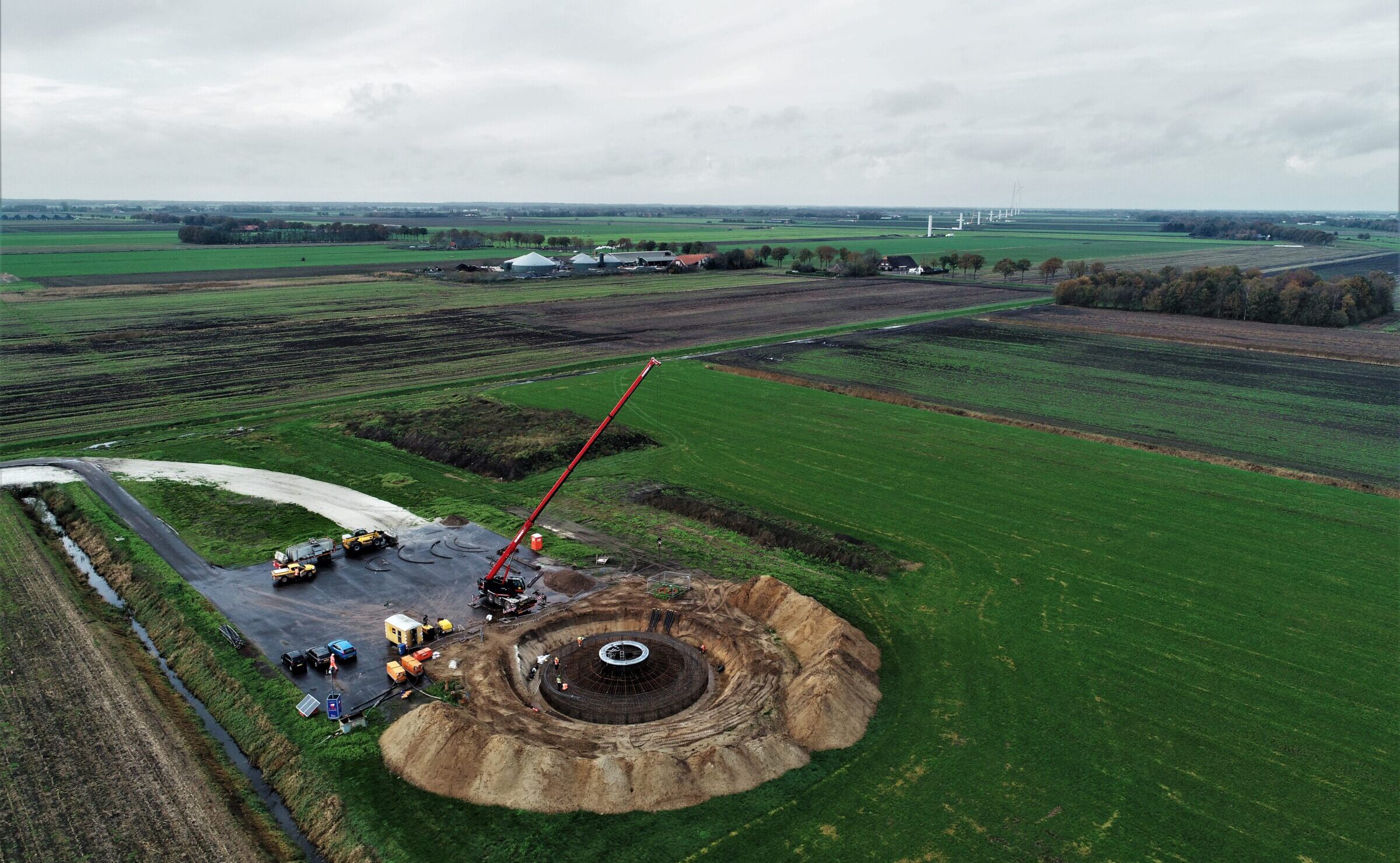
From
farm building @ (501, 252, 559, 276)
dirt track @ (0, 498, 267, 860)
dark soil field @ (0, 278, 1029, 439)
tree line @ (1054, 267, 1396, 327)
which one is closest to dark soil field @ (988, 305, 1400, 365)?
tree line @ (1054, 267, 1396, 327)

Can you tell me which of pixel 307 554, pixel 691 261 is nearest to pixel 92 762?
pixel 307 554

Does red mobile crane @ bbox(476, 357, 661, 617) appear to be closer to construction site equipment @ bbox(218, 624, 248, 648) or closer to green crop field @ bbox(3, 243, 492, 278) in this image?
construction site equipment @ bbox(218, 624, 248, 648)

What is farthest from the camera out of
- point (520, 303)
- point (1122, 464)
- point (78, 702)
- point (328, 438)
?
point (520, 303)

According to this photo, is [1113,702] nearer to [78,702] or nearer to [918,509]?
[918,509]

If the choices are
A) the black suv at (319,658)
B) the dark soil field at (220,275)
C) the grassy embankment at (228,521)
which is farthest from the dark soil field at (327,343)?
the black suv at (319,658)

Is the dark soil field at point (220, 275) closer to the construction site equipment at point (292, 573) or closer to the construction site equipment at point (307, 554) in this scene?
the construction site equipment at point (307, 554)

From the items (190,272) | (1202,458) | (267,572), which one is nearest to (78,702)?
(267,572)
